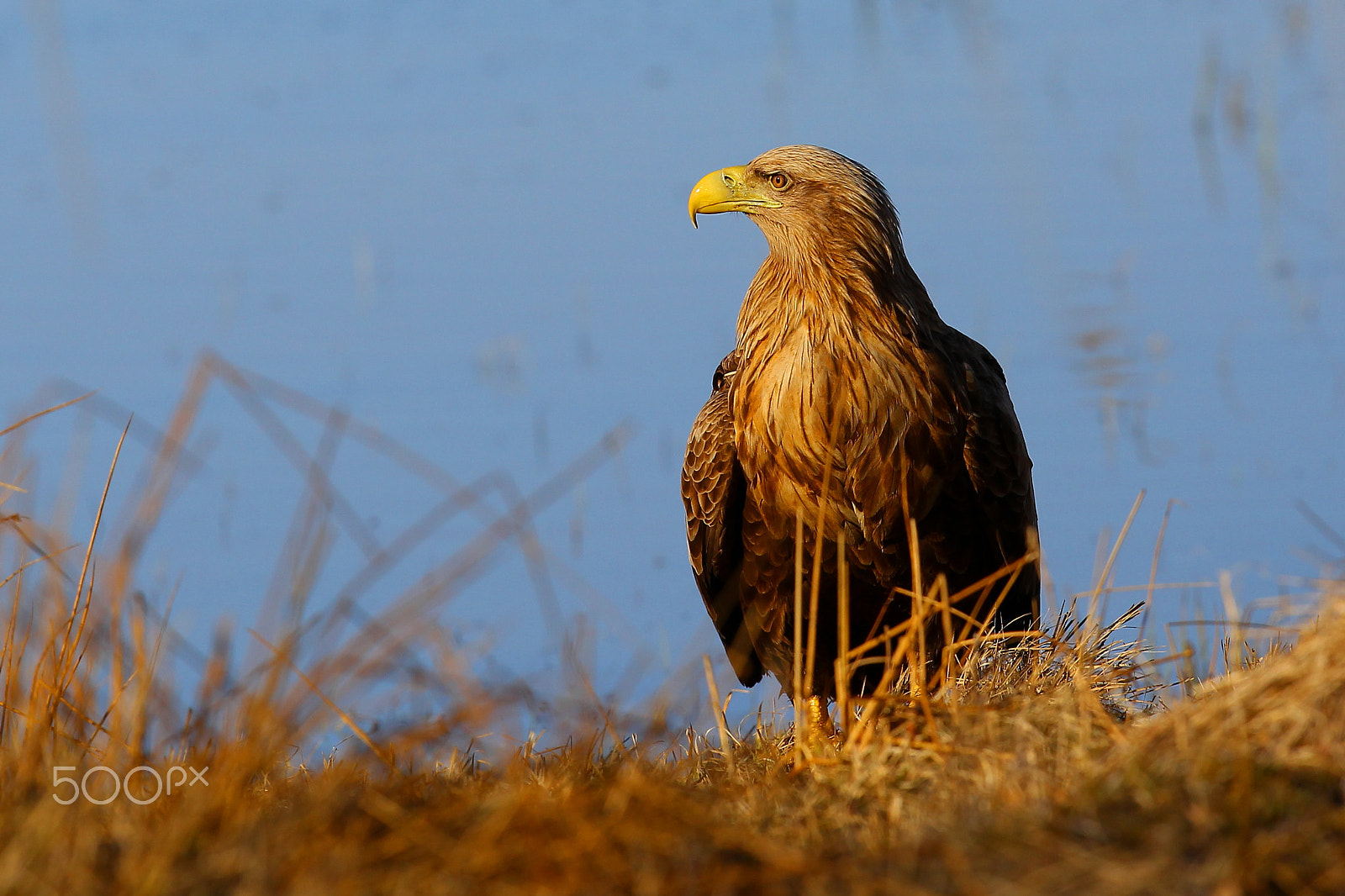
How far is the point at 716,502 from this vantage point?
4.47m

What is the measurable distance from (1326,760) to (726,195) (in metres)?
3.01

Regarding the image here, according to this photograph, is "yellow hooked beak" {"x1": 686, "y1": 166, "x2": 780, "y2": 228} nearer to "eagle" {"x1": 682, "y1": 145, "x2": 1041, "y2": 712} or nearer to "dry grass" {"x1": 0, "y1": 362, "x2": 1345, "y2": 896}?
"eagle" {"x1": 682, "y1": 145, "x2": 1041, "y2": 712}

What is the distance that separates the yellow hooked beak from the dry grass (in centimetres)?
215

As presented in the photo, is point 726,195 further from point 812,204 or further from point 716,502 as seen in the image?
point 716,502

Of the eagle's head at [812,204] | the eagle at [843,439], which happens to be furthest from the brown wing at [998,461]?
the eagle's head at [812,204]

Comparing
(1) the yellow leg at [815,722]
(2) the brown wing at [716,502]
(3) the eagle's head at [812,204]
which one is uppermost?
(3) the eagle's head at [812,204]

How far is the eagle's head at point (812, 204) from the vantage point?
425 centimetres

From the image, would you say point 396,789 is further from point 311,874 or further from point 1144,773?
point 1144,773

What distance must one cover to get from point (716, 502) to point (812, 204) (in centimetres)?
98

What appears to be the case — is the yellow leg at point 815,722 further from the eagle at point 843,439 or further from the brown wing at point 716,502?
the brown wing at point 716,502

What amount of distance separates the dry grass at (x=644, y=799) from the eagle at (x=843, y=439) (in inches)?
52.9

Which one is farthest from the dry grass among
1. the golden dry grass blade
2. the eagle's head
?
the eagle's head

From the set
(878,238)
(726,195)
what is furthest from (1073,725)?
(726,195)

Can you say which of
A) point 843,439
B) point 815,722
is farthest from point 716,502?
point 815,722
